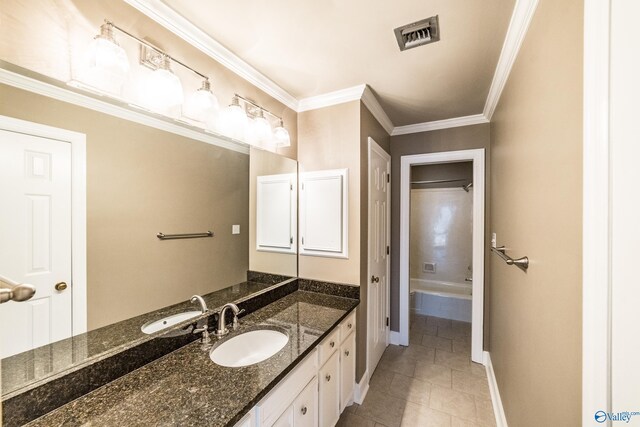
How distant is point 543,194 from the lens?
3.34 ft

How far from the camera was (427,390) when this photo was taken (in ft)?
7.04

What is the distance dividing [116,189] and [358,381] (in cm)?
211

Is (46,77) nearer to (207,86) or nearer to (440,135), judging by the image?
(207,86)

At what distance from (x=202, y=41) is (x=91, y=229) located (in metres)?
1.11

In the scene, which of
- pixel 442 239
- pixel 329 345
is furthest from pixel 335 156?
pixel 442 239

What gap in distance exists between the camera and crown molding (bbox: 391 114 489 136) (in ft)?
8.36

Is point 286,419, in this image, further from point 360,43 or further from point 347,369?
point 360,43

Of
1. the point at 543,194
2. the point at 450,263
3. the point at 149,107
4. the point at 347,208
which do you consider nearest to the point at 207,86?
the point at 149,107

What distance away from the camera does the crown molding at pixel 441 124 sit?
2547mm

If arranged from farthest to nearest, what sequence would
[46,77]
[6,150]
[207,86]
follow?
[207,86] < [46,77] < [6,150]
